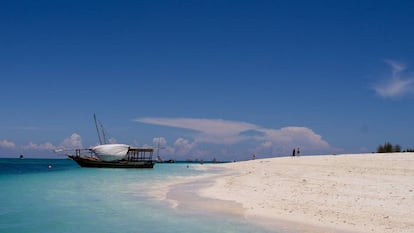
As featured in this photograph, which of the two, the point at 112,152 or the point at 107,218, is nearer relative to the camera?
the point at 107,218

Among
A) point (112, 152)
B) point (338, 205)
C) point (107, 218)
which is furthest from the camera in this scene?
point (112, 152)

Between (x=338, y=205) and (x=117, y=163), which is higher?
(x=117, y=163)

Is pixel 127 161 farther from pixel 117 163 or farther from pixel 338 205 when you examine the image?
pixel 338 205

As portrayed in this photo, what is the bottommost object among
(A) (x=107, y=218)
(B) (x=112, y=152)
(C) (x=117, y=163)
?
(A) (x=107, y=218)

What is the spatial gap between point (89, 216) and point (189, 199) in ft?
21.4

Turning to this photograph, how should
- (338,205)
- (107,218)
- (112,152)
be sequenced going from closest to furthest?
(338,205) < (107,218) < (112,152)

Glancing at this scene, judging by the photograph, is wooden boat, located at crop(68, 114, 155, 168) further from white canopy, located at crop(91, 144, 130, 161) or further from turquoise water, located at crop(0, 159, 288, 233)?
turquoise water, located at crop(0, 159, 288, 233)

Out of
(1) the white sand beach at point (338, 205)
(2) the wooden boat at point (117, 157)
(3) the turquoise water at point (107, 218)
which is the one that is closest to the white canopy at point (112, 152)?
(2) the wooden boat at point (117, 157)

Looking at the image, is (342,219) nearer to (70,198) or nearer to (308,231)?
(308,231)

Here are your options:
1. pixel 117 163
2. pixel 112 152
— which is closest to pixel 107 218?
pixel 117 163

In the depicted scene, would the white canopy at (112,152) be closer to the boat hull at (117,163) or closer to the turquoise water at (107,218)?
the boat hull at (117,163)

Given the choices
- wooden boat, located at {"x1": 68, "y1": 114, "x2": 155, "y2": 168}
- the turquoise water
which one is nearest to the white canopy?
wooden boat, located at {"x1": 68, "y1": 114, "x2": 155, "y2": 168}

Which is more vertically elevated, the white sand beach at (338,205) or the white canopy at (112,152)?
the white canopy at (112,152)

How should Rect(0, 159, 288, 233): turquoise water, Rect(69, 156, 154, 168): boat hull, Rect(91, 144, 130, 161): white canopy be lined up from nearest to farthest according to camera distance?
1. Rect(0, 159, 288, 233): turquoise water
2. Rect(69, 156, 154, 168): boat hull
3. Rect(91, 144, 130, 161): white canopy
